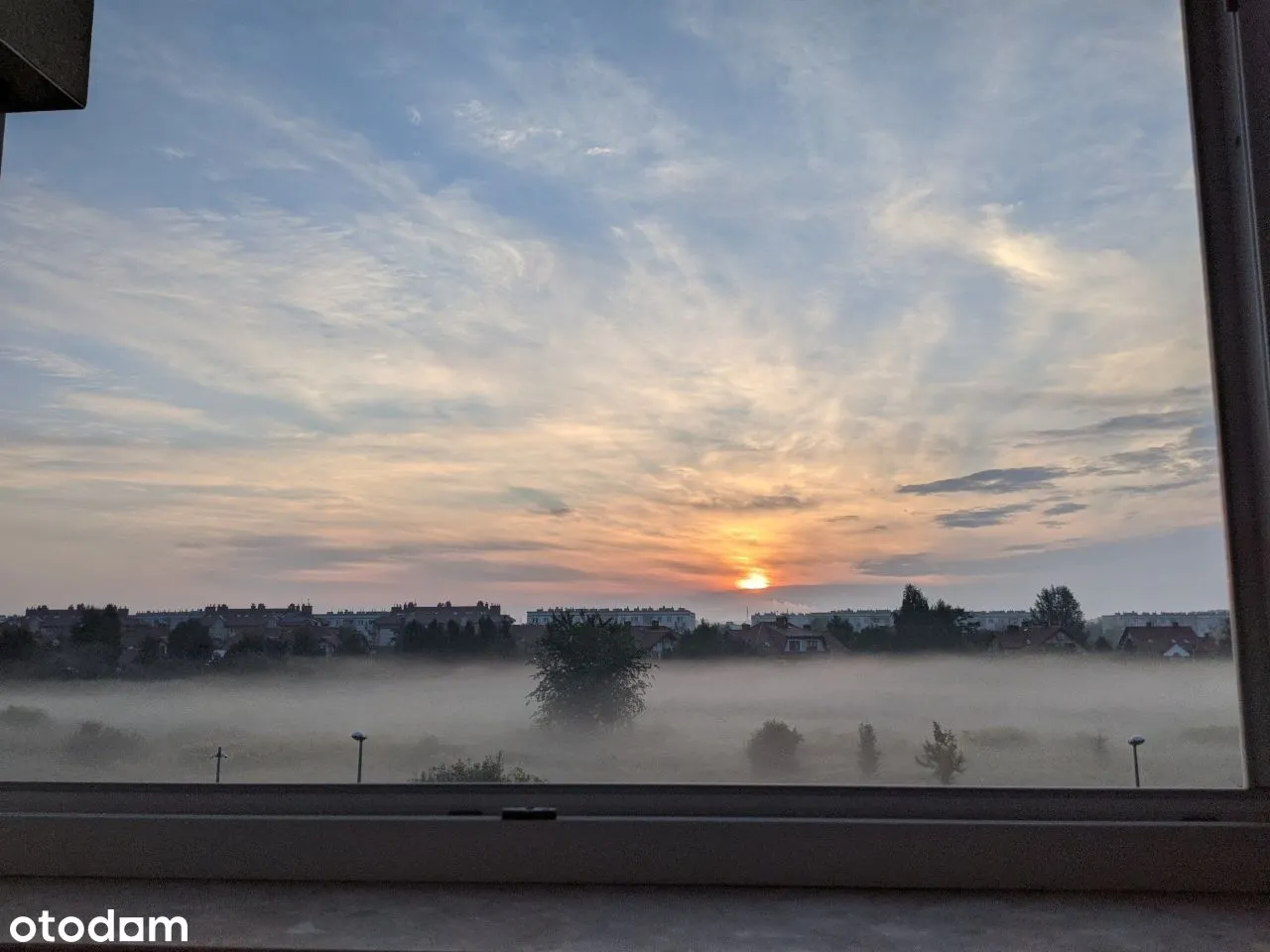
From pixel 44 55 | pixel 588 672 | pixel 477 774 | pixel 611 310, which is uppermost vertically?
pixel 44 55

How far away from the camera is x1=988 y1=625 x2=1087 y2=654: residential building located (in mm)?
1436

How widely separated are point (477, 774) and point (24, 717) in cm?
82

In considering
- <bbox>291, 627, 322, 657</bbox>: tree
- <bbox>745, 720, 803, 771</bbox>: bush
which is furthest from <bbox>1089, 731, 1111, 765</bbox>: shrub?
<bbox>291, 627, 322, 657</bbox>: tree

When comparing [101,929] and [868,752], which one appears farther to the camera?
[868,752]

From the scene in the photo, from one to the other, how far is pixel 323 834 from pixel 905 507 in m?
1.10

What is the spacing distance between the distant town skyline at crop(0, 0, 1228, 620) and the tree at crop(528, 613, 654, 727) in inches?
2.7

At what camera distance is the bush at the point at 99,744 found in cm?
148

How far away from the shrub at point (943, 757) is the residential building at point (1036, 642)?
0.17 m

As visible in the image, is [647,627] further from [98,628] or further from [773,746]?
[98,628]

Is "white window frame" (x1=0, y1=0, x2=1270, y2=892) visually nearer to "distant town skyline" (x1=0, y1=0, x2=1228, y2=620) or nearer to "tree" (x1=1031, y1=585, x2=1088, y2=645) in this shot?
"distant town skyline" (x1=0, y1=0, x2=1228, y2=620)

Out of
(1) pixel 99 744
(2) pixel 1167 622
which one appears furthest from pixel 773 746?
(1) pixel 99 744

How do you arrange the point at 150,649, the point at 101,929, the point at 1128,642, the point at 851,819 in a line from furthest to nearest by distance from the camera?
the point at 150,649
the point at 1128,642
the point at 851,819
the point at 101,929

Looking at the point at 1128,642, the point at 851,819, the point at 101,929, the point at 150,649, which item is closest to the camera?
the point at 101,929

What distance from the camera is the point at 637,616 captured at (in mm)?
1501
